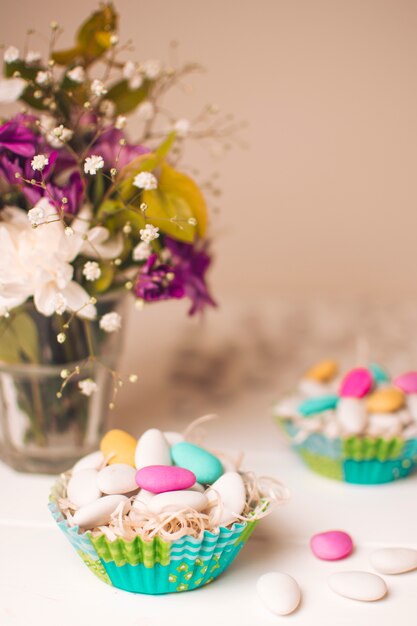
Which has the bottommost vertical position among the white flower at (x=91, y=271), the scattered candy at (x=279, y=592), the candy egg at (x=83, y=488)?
the scattered candy at (x=279, y=592)

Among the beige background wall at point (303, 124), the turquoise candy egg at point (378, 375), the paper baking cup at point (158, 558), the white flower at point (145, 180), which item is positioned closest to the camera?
the paper baking cup at point (158, 558)

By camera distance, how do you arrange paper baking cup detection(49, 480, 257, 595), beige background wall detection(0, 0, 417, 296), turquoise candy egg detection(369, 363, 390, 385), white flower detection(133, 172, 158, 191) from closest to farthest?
paper baking cup detection(49, 480, 257, 595), white flower detection(133, 172, 158, 191), turquoise candy egg detection(369, 363, 390, 385), beige background wall detection(0, 0, 417, 296)

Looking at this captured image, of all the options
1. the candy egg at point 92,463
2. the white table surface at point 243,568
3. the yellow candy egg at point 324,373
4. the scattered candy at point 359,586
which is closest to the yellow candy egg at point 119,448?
the candy egg at point 92,463

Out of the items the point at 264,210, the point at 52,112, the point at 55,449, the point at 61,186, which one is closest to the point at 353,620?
the point at 55,449

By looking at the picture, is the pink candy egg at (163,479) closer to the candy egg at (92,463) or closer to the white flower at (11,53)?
the candy egg at (92,463)

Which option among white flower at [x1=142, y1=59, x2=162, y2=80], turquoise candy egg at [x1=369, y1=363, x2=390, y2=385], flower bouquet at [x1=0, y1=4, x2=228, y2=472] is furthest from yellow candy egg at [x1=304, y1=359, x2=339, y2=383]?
white flower at [x1=142, y1=59, x2=162, y2=80]

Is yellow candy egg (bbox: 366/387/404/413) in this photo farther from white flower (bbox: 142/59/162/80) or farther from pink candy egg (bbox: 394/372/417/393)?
white flower (bbox: 142/59/162/80)

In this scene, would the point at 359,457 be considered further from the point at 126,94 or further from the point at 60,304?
the point at 126,94
